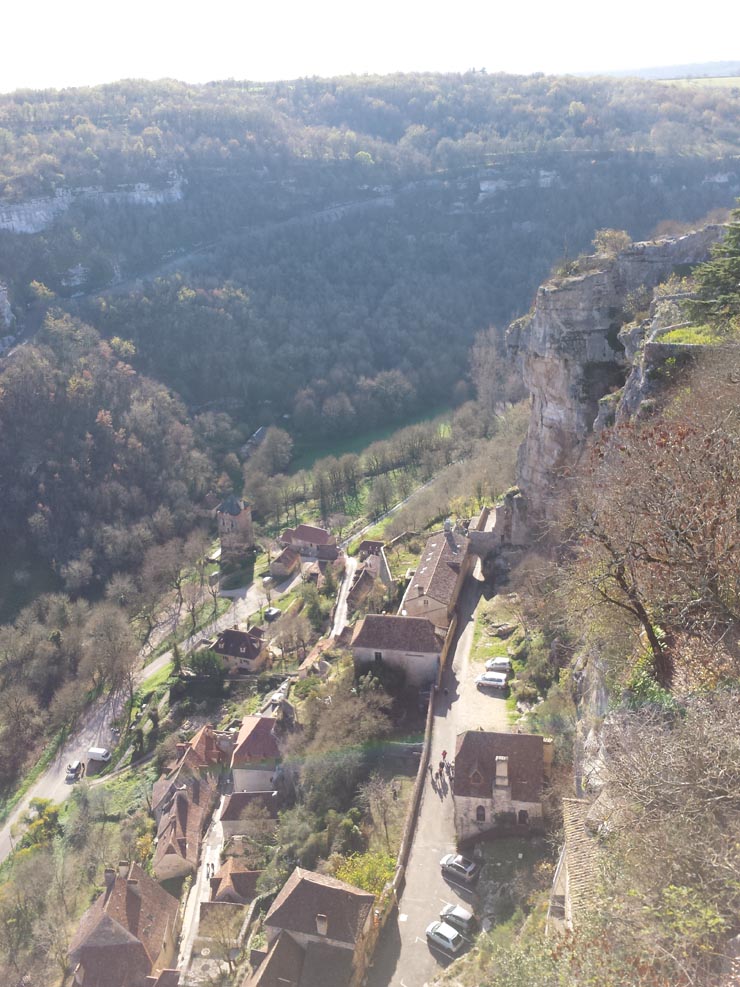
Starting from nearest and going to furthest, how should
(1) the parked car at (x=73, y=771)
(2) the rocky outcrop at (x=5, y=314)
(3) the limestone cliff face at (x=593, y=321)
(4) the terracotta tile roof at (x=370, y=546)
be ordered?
(3) the limestone cliff face at (x=593, y=321)
(1) the parked car at (x=73, y=771)
(4) the terracotta tile roof at (x=370, y=546)
(2) the rocky outcrop at (x=5, y=314)

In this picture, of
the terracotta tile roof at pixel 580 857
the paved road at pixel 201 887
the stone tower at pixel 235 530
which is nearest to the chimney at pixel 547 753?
the terracotta tile roof at pixel 580 857

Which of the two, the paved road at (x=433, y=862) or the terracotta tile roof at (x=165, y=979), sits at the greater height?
the paved road at (x=433, y=862)

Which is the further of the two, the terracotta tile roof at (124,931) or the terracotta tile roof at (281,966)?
the terracotta tile roof at (124,931)

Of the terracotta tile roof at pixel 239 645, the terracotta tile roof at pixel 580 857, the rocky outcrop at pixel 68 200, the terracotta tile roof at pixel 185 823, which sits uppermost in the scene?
the rocky outcrop at pixel 68 200

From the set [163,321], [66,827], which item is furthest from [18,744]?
[163,321]

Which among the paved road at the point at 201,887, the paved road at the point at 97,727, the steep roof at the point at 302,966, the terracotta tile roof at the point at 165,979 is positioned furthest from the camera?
the paved road at the point at 97,727

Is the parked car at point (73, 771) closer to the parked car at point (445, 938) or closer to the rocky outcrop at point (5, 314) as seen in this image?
the parked car at point (445, 938)

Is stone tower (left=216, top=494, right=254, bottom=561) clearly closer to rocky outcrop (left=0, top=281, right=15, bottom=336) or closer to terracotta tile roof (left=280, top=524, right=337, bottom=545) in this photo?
terracotta tile roof (left=280, top=524, right=337, bottom=545)

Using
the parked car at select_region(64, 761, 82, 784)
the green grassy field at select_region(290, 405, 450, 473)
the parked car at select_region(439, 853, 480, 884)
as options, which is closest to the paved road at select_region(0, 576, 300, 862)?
the parked car at select_region(64, 761, 82, 784)
